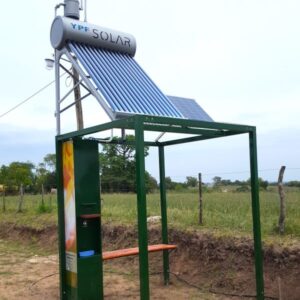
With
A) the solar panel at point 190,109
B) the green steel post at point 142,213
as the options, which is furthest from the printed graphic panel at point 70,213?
the solar panel at point 190,109

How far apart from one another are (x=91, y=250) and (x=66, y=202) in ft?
2.54

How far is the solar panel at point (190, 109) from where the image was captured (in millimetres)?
6621

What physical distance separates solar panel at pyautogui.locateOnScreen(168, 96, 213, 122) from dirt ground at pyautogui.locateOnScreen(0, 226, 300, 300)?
258 cm

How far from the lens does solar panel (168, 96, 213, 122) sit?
6621 mm

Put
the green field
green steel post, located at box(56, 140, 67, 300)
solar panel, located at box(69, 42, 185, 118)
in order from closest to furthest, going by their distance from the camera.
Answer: solar panel, located at box(69, 42, 185, 118), green steel post, located at box(56, 140, 67, 300), the green field

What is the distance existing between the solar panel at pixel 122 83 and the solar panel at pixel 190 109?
1.23ft

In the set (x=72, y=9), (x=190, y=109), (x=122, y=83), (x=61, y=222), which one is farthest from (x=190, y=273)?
(x=72, y=9)

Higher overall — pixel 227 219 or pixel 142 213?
pixel 142 213

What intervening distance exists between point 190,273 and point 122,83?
401 centimetres

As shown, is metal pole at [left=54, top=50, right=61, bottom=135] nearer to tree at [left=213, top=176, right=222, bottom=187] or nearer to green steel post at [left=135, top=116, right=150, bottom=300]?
green steel post at [left=135, top=116, right=150, bottom=300]

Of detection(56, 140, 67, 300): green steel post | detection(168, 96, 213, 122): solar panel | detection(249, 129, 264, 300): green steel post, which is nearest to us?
detection(249, 129, 264, 300): green steel post

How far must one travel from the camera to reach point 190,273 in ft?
27.2

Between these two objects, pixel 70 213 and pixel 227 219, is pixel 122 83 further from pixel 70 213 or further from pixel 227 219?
pixel 227 219

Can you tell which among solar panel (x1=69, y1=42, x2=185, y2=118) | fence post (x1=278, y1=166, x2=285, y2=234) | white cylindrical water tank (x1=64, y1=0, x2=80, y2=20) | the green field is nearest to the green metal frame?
solar panel (x1=69, y1=42, x2=185, y2=118)
